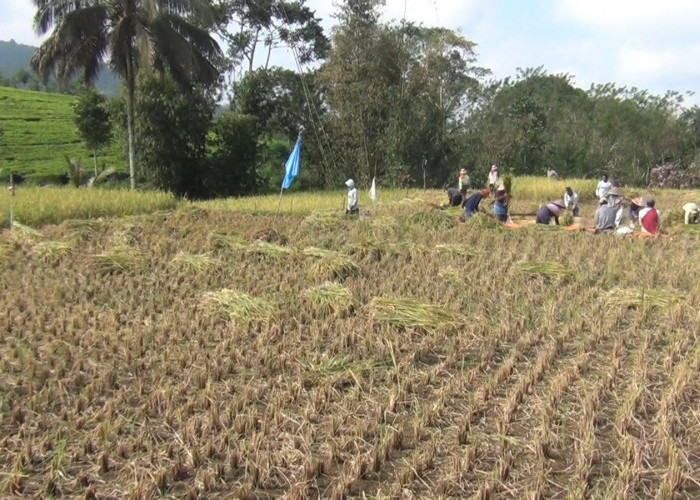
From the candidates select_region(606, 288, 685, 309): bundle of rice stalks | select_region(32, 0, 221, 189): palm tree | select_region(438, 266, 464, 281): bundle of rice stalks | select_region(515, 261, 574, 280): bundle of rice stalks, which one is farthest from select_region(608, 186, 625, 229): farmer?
select_region(32, 0, 221, 189): palm tree

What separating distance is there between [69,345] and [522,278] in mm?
4291

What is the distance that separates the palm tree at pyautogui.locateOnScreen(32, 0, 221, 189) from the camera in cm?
1550

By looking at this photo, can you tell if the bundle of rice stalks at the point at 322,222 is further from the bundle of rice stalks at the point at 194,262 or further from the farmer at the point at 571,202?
the farmer at the point at 571,202

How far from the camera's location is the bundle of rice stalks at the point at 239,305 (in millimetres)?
4945

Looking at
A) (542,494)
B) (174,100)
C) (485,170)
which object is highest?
(174,100)

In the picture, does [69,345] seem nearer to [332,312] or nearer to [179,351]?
[179,351]

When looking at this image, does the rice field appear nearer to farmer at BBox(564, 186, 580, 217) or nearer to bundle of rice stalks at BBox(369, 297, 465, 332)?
bundle of rice stalks at BBox(369, 297, 465, 332)

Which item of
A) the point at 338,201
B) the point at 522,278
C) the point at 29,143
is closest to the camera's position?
the point at 522,278

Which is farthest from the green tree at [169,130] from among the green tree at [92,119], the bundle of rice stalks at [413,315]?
the bundle of rice stalks at [413,315]

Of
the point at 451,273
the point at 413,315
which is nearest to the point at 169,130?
the point at 451,273

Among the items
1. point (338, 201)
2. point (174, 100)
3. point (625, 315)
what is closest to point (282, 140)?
point (174, 100)

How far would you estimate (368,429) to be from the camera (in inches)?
124

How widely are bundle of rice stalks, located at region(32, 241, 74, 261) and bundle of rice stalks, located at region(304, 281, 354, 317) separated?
344cm

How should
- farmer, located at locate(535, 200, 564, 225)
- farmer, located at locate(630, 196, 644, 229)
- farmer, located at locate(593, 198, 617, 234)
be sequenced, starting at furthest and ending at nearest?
farmer, located at locate(535, 200, 564, 225), farmer, located at locate(630, 196, 644, 229), farmer, located at locate(593, 198, 617, 234)
